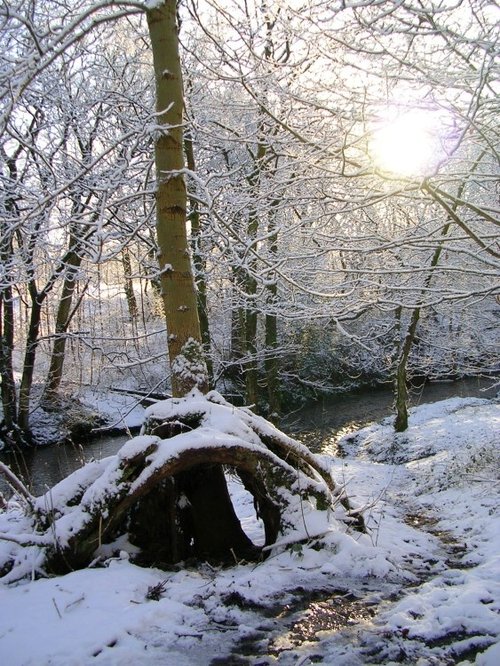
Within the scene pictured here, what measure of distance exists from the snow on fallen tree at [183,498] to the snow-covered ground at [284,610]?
22cm

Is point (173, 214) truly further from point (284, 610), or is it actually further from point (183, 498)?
point (284, 610)

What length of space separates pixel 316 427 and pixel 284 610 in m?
12.4

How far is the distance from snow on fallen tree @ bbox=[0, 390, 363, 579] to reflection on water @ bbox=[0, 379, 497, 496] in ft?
21.9

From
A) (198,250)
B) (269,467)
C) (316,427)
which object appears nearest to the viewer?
(269,467)

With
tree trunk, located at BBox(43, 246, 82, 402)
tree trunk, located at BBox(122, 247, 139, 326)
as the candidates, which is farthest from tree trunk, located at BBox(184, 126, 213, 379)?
tree trunk, located at BBox(43, 246, 82, 402)

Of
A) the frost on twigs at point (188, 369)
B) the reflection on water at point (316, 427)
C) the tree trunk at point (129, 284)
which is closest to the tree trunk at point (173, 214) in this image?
the frost on twigs at point (188, 369)

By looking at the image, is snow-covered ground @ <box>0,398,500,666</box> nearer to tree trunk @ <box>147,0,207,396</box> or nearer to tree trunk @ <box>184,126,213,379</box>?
tree trunk @ <box>147,0,207,396</box>

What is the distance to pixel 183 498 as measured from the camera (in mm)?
4102

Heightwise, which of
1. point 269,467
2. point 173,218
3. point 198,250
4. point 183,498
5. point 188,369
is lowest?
point 183,498

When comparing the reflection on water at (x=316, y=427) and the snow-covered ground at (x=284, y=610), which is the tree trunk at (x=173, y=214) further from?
the reflection on water at (x=316, y=427)

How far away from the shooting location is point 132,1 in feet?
13.3

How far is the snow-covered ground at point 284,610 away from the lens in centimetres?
254

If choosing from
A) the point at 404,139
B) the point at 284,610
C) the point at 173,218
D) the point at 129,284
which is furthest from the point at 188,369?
the point at 129,284

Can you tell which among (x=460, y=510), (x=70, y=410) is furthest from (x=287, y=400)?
(x=460, y=510)
